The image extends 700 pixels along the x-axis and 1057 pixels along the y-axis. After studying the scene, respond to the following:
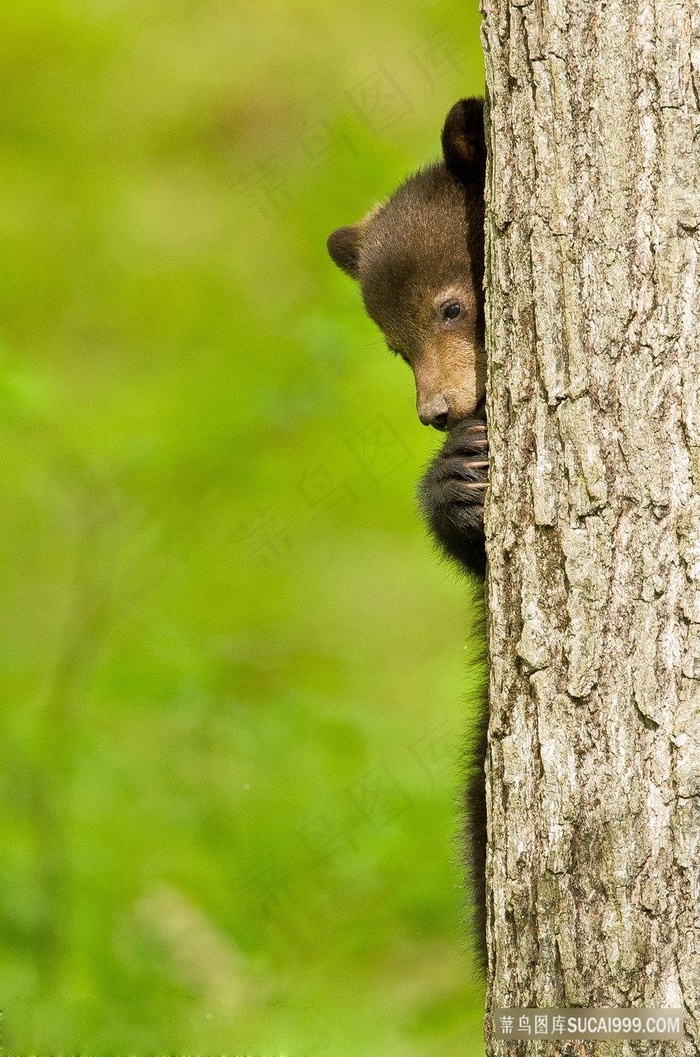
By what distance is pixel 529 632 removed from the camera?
7.17ft

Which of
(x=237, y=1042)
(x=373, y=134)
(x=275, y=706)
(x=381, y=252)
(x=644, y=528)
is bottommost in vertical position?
(x=237, y=1042)

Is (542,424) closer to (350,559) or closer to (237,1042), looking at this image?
(237,1042)

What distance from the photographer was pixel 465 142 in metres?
3.55

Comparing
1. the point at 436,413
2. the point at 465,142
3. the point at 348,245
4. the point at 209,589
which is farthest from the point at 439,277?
the point at 209,589

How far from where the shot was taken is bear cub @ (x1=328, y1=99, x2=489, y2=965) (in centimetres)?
313

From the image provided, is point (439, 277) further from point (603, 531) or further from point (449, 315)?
point (603, 531)

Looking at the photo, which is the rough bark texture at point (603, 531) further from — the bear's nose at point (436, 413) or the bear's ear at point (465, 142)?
the bear's nose at point (436, 413)

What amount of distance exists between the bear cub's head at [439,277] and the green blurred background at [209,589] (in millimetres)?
1078

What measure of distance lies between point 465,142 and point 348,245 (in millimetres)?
1049

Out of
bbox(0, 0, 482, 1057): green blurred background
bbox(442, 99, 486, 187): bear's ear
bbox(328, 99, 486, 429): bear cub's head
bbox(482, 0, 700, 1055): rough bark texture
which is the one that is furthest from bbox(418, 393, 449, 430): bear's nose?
bbox(482, 0, 700, 1055): rough bark texture

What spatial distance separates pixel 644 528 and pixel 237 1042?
3554 mm

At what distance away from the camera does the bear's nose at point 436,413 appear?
3.54m

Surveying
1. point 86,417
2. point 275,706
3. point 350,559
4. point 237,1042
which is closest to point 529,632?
point 237,1042

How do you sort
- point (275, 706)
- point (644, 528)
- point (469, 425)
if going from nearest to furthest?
point (644, 528) → point (469, 425) → point (275, 706)
